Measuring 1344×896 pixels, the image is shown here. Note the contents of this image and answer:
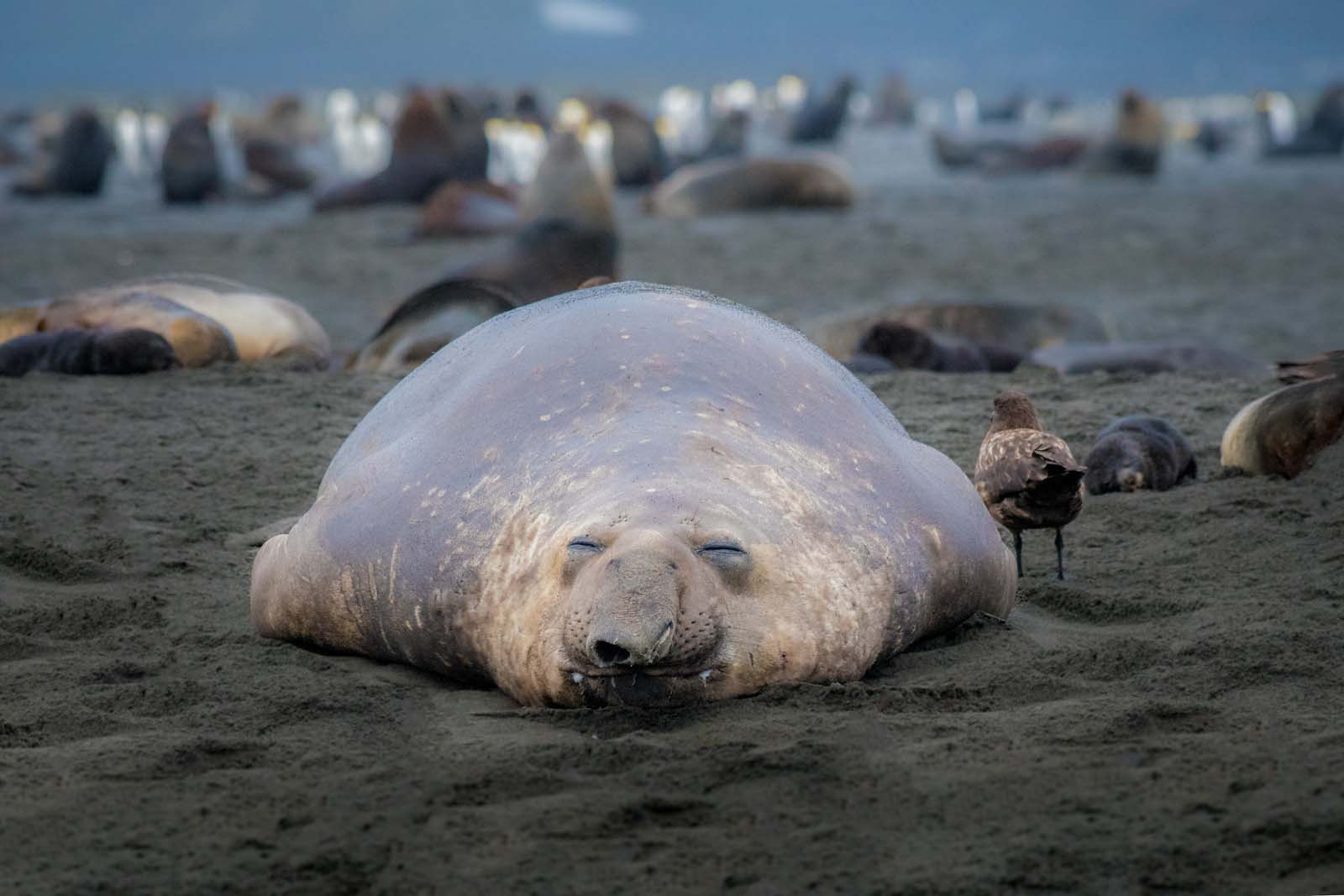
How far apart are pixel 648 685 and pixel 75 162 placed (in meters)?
20.5

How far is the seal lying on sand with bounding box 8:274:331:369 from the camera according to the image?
25.0 feet

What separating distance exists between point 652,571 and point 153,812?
3.11ft

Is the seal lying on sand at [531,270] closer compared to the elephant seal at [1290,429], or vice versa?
the elephant seal at [1290,429]

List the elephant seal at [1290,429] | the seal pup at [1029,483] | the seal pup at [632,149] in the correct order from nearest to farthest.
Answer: the seal pup at [1029,483] → the elephant seal at [1290,429] → the seal pup at [632,149]

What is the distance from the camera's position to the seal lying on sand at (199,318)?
7.61m

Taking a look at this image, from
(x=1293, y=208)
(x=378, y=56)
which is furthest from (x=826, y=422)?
(x=378, y=56)

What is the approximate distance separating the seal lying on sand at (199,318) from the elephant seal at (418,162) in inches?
445

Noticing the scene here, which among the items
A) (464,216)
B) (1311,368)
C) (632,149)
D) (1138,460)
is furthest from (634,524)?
(632,149)

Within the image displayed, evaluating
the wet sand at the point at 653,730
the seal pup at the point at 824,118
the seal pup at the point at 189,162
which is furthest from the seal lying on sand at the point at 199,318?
the seal pup at the point at 824,118

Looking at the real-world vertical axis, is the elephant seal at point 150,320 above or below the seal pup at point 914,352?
above

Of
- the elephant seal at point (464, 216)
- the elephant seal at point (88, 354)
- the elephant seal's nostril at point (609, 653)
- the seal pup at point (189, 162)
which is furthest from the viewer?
the seal pup at point (189, 162)

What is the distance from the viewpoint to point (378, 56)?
6550 inches

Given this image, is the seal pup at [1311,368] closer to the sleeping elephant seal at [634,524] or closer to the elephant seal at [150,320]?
the sleeping elephant seal at [634,524]

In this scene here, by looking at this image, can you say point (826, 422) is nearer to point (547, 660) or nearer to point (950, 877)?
point (547, 660)
